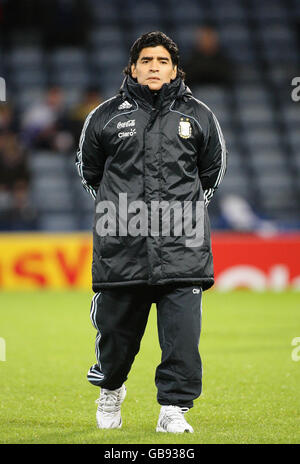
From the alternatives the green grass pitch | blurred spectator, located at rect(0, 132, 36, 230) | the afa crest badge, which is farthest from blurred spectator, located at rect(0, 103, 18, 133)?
the afa crest badge

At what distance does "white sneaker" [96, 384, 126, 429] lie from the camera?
5133 mm

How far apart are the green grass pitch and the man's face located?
180cm

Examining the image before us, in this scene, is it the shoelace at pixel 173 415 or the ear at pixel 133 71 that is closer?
the shoelace at pixel 173 415

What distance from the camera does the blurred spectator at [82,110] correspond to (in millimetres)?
16125

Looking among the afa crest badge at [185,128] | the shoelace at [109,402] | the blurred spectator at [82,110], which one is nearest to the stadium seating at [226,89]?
the blurred spectator at [82,110]

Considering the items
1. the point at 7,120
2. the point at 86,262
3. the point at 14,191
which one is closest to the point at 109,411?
the point at 86,262

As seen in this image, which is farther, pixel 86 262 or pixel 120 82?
pixel 120 82

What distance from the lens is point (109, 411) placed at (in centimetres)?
A: 514

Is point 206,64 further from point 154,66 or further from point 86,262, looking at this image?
point 154,66

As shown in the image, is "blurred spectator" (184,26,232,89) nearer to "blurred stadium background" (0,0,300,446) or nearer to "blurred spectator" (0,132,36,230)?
"blurred stadium background" (0,0,300,446)

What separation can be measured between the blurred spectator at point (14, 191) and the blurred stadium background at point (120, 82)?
0.02 metres

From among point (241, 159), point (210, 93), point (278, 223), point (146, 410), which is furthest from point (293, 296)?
point (146, 410)

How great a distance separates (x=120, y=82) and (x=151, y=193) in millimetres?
13884

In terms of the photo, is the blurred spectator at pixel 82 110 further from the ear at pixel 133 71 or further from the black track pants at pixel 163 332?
the black track pants at pixel 163 332
